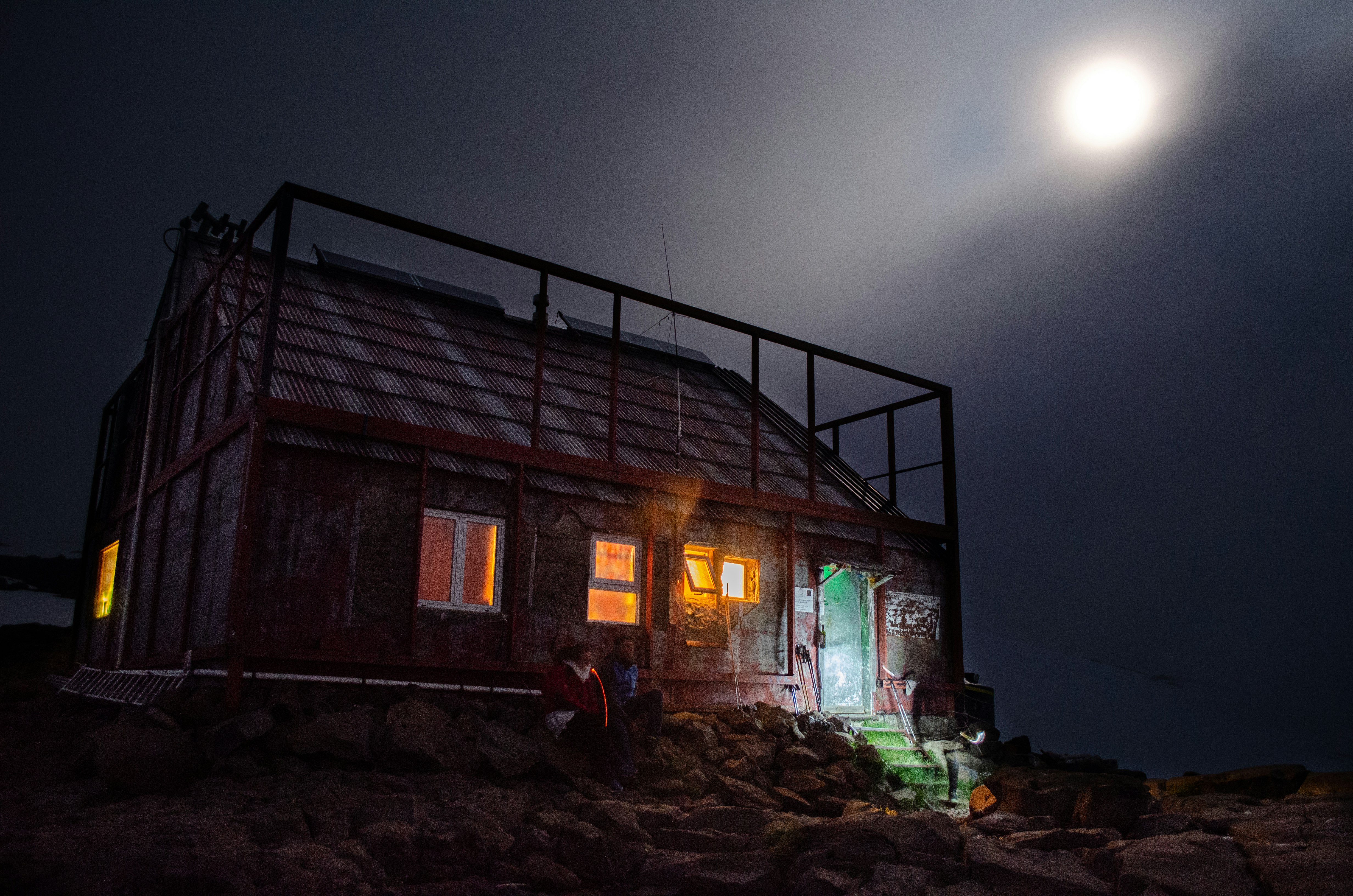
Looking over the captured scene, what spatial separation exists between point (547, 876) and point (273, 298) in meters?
7.62

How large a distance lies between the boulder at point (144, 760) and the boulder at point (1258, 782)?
43.6 ft

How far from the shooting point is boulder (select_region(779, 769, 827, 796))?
38.0 ft

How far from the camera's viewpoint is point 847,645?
17.0 metres

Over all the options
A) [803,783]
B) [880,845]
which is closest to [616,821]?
[880,845]

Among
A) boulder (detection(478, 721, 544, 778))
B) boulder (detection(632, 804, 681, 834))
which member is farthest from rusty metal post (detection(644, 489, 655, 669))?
boulder (detection(632, 804, 681, 834))

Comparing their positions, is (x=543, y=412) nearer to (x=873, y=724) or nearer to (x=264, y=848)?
(x=873, y=724)

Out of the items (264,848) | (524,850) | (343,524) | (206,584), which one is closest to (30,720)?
(206,584)

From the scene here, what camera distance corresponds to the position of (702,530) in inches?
595

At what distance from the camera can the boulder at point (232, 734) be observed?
8.89 meters

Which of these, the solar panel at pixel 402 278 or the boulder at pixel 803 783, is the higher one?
the solar panel at pixel 402 278

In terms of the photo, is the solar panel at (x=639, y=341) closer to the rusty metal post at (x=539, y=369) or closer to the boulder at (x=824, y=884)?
the rusty metal post at (x=539, y=369)

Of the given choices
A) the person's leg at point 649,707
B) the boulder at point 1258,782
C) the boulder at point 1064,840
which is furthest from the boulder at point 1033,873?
the boulder at point 1258,782

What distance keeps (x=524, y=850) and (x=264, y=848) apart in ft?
7.24

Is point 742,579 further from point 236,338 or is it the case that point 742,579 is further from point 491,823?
point 236,338
